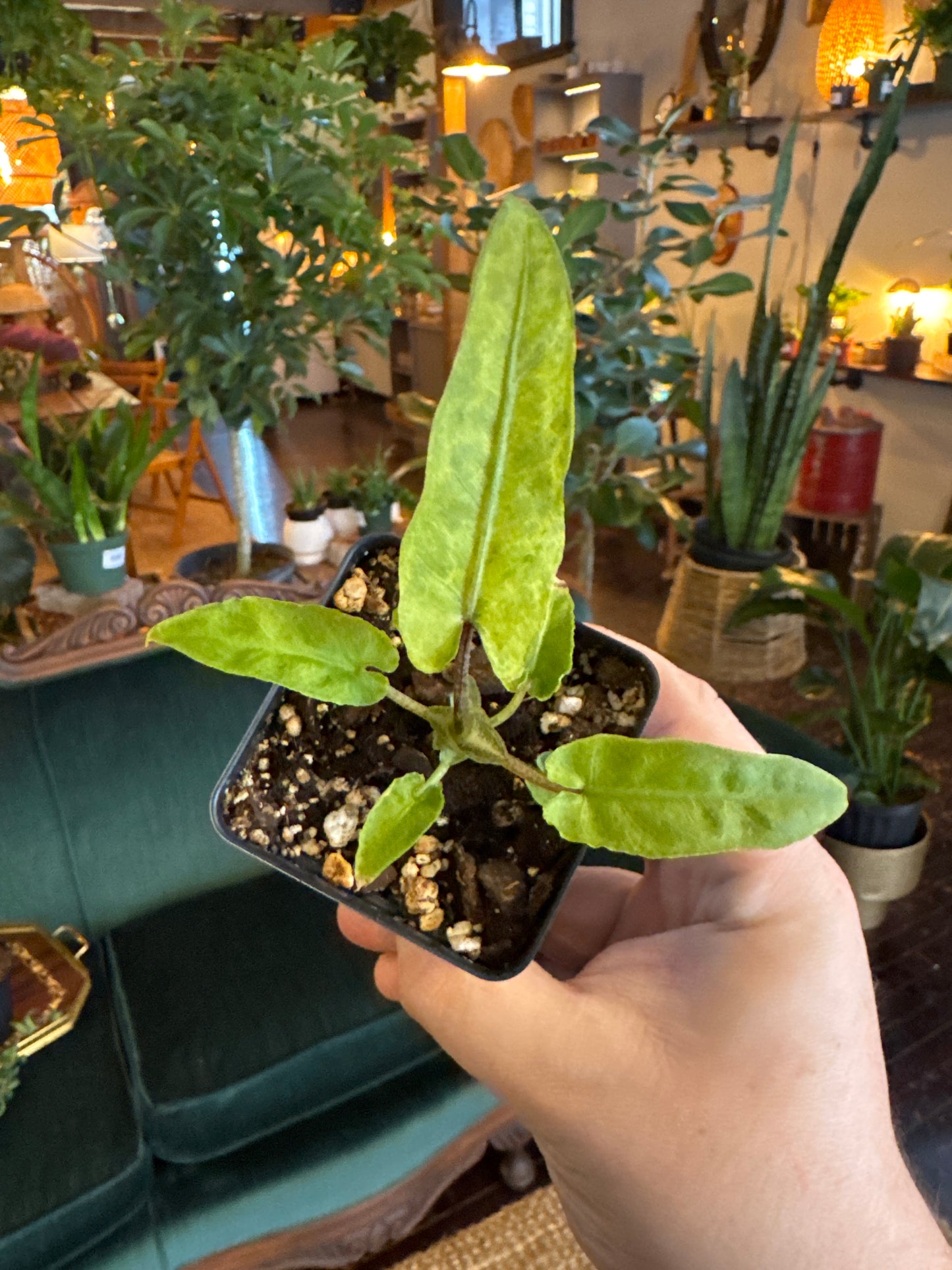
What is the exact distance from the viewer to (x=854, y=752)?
1.97 metres

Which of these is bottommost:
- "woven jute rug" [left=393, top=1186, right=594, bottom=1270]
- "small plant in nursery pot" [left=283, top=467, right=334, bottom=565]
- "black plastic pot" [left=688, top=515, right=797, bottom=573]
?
"woven jute rug" [left=393, top=1186, right=594, bottom=1270]

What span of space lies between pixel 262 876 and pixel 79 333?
25.6ft

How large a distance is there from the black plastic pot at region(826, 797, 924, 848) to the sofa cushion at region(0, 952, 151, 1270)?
150 centimetres

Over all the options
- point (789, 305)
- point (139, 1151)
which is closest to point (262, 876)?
point (139, 1151)

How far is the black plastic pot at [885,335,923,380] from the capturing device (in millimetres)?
3639

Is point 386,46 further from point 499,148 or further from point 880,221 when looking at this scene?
point 880,221

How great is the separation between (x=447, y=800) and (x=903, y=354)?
3.80m

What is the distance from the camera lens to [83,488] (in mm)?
1635

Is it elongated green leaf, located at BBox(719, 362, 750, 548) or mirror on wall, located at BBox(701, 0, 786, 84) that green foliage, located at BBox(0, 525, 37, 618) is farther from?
mirror on wall, located at BBox(701, 0, 786, 84)

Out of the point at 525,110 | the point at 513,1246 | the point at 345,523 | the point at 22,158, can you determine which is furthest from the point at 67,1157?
the point at 525,110

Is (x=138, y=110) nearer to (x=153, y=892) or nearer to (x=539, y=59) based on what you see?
(x=153, y=892)

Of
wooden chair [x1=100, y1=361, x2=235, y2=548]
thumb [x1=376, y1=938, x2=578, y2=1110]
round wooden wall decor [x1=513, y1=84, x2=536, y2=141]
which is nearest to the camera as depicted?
thumb [x1=376, y1=938, x2=578, y2=1110]

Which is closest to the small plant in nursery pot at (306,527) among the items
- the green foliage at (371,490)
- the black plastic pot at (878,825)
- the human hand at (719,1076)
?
the green foliage at (371,490)

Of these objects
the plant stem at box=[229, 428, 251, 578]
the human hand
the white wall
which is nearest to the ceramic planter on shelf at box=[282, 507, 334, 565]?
the plant stem at box=[229, 428, 251, 578]
